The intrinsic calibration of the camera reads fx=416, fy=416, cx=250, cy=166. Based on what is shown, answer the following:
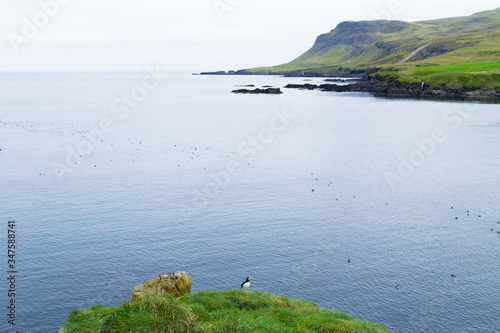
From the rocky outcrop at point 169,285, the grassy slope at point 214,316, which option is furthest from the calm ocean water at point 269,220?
the grassy slope at point 214,316

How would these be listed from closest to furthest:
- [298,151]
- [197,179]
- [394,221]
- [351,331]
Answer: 1. [351,331]
2. [394,221]
3. [197,179]
4. [298,151]

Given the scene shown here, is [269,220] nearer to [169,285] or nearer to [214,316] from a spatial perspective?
[169,285]

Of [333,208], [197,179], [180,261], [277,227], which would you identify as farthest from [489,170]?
[180,261]

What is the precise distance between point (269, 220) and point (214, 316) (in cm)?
3548

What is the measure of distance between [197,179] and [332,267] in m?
39.4

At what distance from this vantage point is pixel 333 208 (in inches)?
2537

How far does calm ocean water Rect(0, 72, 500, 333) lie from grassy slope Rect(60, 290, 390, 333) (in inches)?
483

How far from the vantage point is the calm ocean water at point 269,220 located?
40531mm

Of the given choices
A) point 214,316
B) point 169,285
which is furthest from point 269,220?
point 214,316

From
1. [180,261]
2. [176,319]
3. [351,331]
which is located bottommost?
[180,261]

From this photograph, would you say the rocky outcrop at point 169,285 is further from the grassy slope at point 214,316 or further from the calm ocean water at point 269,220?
the calm ocean water at point 269,220

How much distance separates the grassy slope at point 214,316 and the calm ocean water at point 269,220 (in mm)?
12273

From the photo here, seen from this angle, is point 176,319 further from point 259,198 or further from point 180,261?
point 259,198

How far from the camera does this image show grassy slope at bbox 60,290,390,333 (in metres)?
18.8
